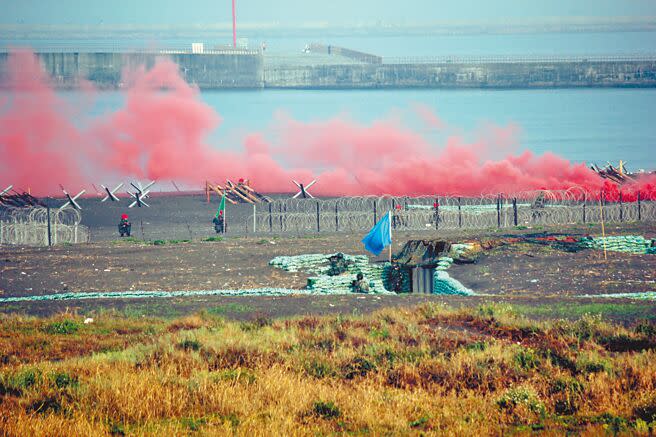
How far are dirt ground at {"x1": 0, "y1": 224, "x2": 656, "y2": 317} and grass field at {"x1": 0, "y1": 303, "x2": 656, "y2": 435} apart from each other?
3700 mm

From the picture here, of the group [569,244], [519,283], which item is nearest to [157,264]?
[519,283]

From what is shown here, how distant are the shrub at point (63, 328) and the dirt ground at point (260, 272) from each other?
318 centimetres

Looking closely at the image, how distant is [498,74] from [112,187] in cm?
10055

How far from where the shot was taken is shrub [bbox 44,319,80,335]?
22009 millimetres

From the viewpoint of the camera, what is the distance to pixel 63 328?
Result: 22188 millimetres

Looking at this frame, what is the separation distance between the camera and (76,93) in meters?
128

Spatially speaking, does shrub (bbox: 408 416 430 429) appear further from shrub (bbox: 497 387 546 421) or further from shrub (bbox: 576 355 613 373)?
shrub (bbox: 576 355 613 373)

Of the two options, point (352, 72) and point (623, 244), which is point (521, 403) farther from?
point (352, 72)

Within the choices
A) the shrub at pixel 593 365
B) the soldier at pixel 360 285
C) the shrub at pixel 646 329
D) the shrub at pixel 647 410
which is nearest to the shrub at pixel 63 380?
the shrub at pixel 593 365

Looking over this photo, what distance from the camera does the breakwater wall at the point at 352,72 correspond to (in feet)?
456

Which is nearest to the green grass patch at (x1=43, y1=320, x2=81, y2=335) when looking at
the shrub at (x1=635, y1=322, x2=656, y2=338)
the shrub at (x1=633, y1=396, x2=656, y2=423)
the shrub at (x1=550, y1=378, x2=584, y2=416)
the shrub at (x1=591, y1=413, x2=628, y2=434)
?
the shrub at (x1=550, y1=378, x2=584, y2=416)

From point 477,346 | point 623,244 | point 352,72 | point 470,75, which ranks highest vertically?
point 352,72

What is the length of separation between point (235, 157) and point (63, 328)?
56.8 metres

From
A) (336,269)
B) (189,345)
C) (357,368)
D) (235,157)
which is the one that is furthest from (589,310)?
(235,157)
